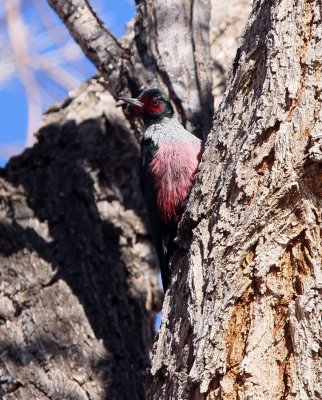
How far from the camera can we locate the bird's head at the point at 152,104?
439 centimetres

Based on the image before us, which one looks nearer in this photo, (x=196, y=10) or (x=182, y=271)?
(x=182, y=271)

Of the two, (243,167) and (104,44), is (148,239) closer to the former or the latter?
(104,44)

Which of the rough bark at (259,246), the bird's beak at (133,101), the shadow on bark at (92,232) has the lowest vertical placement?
the rough bark at (259,246)

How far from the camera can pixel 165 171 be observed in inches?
168

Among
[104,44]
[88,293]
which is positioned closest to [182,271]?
[88,293]

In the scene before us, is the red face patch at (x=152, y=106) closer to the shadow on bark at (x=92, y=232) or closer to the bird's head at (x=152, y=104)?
the bird's head at (x=152, y=104)

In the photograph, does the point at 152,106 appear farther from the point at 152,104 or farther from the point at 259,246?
the point at 259,246

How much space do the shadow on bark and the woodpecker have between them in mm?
301

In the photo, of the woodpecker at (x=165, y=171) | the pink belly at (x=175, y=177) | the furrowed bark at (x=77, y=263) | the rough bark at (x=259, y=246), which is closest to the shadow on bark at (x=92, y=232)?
the furrowed bark at (x=77, y=263)

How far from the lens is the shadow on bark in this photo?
392 cm

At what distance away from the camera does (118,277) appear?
427 centimetres

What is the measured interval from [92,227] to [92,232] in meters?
0.04

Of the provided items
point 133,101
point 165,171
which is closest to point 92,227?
point 165,171

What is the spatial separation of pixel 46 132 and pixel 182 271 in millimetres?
2396
